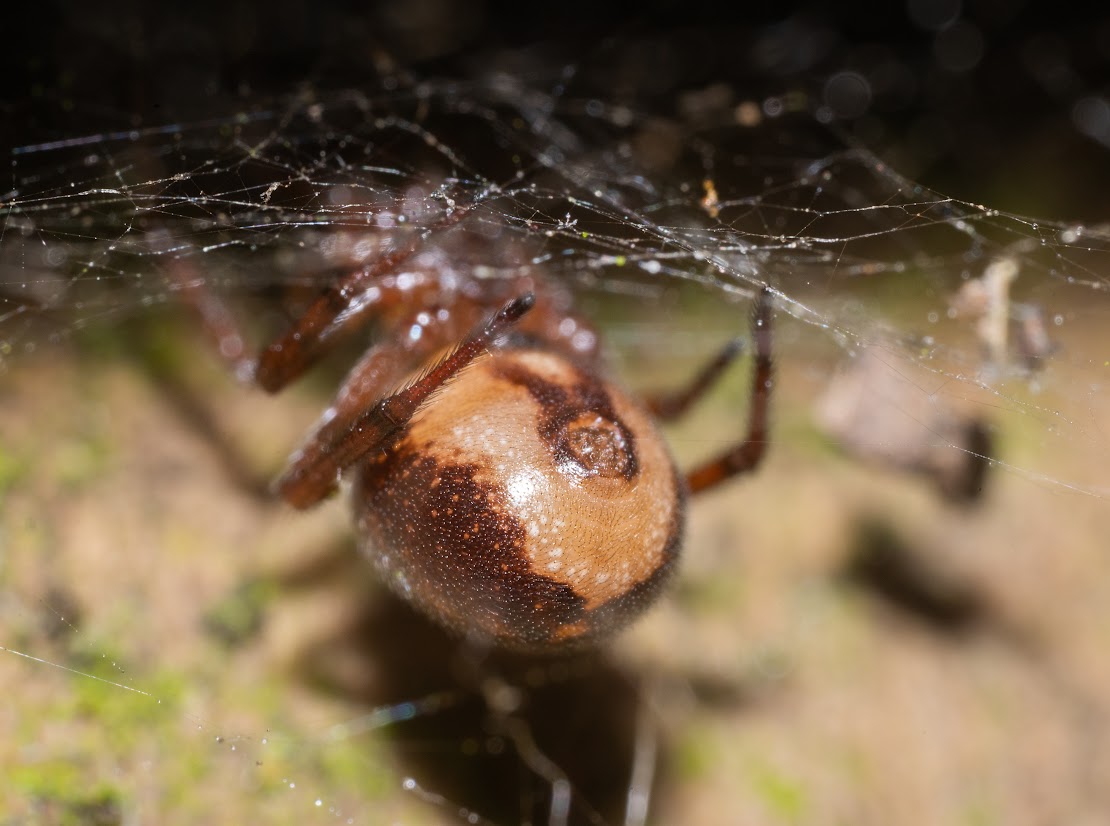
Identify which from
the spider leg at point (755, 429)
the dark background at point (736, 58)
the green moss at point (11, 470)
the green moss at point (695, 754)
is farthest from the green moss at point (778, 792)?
the dark background at point (736, 58)

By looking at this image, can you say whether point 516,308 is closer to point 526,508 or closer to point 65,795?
point 526,508

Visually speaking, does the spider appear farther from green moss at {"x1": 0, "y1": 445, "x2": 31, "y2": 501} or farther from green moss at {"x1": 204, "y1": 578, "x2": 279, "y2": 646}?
green moss at {"x1": 0, "y1": 445, "x2": 31, "y2": 501}

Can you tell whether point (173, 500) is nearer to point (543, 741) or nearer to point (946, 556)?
point (543, 741)

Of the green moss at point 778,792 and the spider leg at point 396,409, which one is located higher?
the spider leg at point 396,409

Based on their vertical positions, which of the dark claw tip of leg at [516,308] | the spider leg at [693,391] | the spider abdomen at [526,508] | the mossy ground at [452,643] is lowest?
the mossy ground at [452,643]

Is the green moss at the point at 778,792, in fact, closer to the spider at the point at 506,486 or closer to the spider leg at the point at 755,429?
the spider leg at the point at 755,429

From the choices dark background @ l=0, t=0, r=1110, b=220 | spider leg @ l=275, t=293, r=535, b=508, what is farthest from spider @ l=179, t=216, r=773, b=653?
dark background @ l=0, t=0, r=1110, b=220

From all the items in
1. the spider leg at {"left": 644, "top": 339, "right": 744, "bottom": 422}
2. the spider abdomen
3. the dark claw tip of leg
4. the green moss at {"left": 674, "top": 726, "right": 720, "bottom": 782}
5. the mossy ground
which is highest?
the dark claw tip of leg

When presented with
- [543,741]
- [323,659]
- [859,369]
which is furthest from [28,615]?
[859,369]
